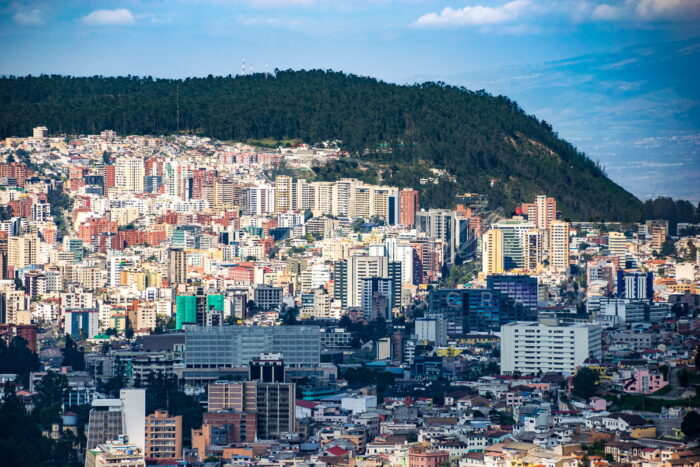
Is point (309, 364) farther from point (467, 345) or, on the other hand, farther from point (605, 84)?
point (605, 84)

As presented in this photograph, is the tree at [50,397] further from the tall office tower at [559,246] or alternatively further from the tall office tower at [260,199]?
the tall office tower at [260,199]

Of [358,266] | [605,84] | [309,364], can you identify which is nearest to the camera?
[309,364]

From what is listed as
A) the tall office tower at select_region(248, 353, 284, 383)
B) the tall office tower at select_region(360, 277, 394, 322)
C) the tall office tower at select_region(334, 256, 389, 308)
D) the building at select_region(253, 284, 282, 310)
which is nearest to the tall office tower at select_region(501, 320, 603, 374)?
the tall office tower at select_region(248, 353, 284, 383)

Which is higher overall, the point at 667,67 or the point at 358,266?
the point at 667,67

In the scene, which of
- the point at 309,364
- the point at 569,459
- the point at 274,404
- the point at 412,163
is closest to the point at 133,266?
the point at 412,163

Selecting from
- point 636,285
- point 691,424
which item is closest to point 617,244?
point 636,285

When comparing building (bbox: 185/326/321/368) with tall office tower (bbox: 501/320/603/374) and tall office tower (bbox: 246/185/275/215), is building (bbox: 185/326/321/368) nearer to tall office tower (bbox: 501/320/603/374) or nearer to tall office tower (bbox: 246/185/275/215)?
tall office tower (bbox: 501/320/603/374)
